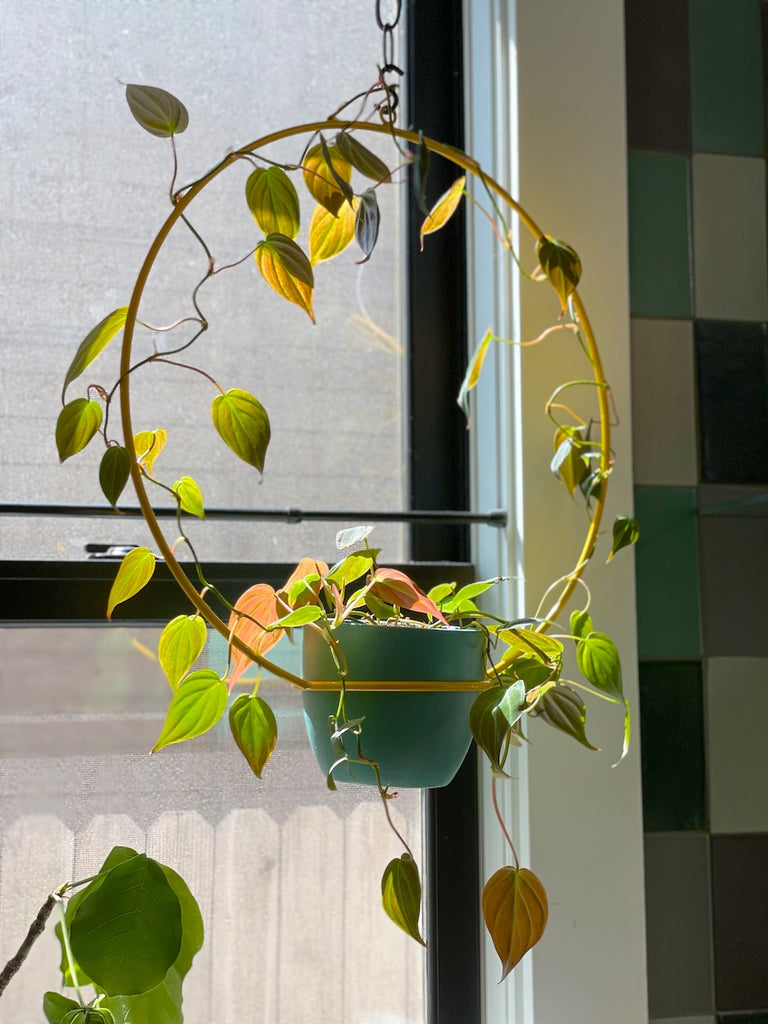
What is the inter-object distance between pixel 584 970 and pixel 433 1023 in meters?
0.22

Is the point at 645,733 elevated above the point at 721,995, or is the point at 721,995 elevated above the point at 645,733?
the point at 645,733

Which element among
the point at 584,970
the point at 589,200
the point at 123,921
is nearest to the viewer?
the point at 123,921

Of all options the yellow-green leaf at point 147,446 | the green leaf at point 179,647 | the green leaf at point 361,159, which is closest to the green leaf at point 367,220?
the green leaf at point 361,159

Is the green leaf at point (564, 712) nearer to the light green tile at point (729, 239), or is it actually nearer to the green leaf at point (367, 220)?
the green leaf at point (367, 220)

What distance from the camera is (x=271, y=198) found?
3.01 ft

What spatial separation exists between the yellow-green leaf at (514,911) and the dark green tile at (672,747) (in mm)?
353

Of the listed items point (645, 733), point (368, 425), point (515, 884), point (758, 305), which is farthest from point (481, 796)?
point (758, 305)

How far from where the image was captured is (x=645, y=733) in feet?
3.91

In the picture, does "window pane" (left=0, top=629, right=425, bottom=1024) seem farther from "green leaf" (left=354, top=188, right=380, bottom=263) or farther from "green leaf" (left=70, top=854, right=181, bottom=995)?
"green leaf" (left=354, top=188, right=380, bottom=263)

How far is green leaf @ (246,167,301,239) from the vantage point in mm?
917

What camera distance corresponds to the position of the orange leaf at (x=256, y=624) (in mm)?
931

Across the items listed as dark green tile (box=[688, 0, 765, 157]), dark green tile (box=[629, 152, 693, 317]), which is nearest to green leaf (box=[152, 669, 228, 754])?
dark green tile (box=[629, 152, 693, 317])

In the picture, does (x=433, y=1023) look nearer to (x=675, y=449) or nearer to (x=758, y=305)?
(x=675, y=449)

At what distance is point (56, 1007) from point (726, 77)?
1.34 meters
